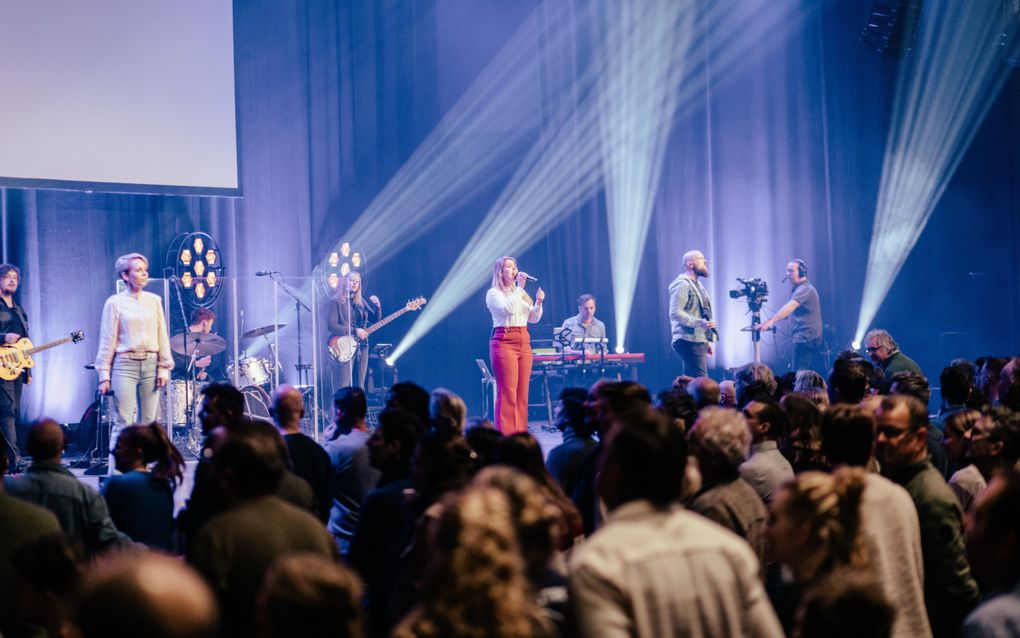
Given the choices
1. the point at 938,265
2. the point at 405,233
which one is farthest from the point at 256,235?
the point at 938,265

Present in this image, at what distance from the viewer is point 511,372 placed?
31.1 feet

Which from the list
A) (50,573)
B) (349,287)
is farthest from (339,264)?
(50,573)

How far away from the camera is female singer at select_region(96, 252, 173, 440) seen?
25.2 ft

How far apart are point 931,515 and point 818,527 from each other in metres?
1.04

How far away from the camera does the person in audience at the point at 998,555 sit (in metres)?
2.12

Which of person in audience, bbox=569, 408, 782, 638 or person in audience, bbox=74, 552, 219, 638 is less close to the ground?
person in audience, bbox=74, 552, 219, 638

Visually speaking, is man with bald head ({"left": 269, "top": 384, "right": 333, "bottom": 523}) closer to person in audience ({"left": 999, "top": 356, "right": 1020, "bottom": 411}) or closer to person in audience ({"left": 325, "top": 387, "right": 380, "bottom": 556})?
person in audience ({"left": 325, "top": 387, "right": 380, "bottom": 556})

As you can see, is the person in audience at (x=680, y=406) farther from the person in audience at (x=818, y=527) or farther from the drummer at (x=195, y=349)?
the drummer at (x=195, y=349)

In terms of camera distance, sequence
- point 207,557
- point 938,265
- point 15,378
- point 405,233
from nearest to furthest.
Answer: point 207,557
point 15,378
point 405,233
point 938,265

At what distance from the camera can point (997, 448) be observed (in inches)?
155

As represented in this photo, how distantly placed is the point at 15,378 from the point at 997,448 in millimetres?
7922

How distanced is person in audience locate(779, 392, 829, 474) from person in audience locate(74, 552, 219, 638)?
327 centimetres

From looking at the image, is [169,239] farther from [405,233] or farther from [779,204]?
[779,204]

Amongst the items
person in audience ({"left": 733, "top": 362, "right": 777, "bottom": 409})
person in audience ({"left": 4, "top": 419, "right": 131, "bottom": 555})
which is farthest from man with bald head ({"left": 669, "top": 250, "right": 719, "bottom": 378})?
person in audience ({"left": 4, "top": 419, "right": 131, "bottom": 555})
